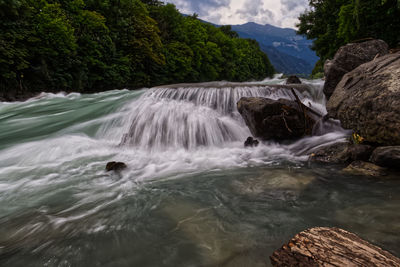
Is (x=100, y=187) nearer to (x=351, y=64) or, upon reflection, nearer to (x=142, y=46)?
(x=351, y=64)

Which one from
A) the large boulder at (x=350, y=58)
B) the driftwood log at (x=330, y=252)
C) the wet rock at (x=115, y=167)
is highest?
the large boulder at (x=350, y=58)

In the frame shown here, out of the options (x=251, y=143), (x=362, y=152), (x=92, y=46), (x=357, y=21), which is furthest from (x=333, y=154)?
(x=92, y=46)

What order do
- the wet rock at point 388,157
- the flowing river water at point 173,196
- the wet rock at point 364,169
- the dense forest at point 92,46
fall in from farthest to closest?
the dense forest at point 92,46
the wet rock at point 364,169
the wet rock at point 388,157
the flowing river water at point 173,196

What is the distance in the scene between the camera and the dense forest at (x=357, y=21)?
12977 mm

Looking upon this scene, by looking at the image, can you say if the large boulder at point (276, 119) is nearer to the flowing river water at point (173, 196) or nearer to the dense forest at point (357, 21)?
the flowing river water at point (173, 196)

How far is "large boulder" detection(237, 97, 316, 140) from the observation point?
6.38 m

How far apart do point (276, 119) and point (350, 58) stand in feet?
11.4

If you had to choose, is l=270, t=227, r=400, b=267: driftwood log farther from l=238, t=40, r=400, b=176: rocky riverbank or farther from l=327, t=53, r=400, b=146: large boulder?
l=327, t=53, r=400, b=146: large boulder

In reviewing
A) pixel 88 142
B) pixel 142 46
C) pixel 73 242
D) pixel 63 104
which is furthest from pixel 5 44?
pixel 73 242

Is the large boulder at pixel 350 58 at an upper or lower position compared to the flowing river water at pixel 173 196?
upper

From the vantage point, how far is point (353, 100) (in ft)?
16.2

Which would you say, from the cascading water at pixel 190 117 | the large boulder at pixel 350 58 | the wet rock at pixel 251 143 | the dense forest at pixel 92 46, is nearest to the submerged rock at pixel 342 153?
the wet rock at pixel 251 143

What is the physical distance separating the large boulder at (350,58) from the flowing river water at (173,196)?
4.64 feet

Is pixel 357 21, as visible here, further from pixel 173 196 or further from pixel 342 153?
pixel 173 196
